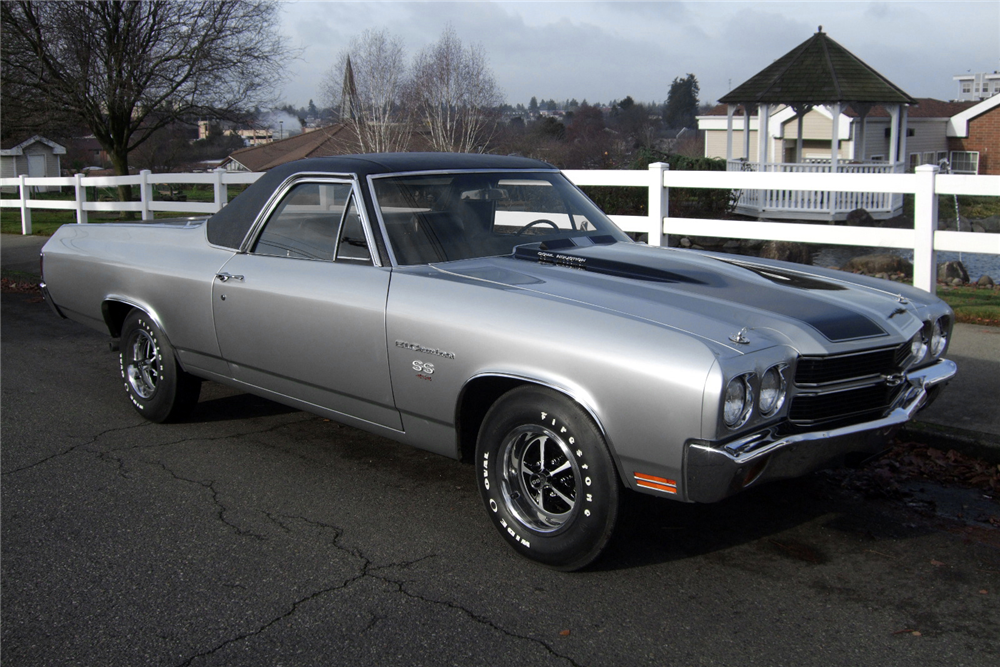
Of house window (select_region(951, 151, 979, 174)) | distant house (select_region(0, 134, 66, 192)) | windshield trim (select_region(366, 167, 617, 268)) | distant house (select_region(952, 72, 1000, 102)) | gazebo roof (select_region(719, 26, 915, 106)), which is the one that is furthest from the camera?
distant house (select_region(952, 72, 1000, 102))

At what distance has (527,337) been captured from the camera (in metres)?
3.68

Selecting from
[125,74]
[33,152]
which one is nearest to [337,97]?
[125,74]

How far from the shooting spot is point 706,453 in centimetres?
322

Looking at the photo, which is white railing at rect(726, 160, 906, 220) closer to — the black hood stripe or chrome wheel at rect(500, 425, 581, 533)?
the black hood stripe

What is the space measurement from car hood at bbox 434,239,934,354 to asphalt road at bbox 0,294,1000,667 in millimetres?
964

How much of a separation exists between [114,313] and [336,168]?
231 cm

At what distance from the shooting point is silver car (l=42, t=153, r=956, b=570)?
3367mm

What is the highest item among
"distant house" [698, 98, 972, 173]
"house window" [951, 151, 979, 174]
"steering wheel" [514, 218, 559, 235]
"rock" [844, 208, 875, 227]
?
"distant house" [698, 98, 972, 173]

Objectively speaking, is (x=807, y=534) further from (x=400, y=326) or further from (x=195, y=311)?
(x=195, y=311)

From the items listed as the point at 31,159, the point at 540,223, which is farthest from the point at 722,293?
the point at 31,159

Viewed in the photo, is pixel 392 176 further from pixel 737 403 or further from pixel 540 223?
pixel 737 403

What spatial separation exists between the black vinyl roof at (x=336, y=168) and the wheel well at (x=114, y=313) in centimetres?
104

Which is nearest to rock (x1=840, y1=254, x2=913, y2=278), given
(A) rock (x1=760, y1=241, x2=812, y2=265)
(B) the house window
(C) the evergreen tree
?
(A) rock (x1=760, y1=241, x2=812, y2=265)

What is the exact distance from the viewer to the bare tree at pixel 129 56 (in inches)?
947
